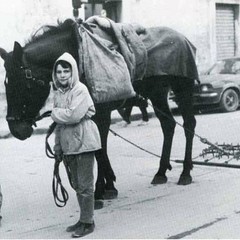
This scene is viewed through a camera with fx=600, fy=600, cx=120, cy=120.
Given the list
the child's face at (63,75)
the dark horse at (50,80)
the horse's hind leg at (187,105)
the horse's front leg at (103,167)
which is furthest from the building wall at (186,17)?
the child's face at (63,75)

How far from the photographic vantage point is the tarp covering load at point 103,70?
6.18 metres

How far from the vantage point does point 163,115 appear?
26.6 ft

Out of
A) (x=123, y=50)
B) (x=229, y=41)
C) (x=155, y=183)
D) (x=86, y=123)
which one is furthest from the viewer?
(x=229, y=41)

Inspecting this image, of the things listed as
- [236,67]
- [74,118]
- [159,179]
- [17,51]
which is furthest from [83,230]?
[236,67]

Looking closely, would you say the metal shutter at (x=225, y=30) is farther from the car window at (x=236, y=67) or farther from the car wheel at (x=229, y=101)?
the car wheel at (x=229, y=101)

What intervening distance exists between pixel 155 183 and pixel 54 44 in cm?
250

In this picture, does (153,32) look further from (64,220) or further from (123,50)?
(64,220)

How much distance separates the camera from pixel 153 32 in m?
7.88

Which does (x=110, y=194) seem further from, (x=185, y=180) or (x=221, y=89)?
(x=221, y=89)

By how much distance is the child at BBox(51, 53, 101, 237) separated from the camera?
534cm

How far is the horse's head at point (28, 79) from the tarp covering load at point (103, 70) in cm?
19

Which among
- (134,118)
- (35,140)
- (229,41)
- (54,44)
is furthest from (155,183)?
(229,41)

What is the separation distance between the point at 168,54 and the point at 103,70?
1673mm

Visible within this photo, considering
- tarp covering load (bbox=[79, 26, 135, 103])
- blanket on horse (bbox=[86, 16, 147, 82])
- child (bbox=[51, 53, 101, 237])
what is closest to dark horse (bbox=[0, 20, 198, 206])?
tarp covering load (bbox=[79, 26, 135, 103])
